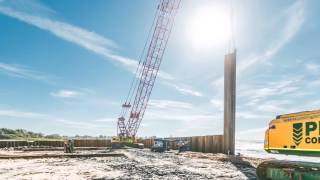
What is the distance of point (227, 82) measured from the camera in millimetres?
30625

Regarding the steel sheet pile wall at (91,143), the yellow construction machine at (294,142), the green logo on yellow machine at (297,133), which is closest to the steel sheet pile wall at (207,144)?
the steel sheet pile wall at (91,143)

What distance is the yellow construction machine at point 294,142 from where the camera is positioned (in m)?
10.9

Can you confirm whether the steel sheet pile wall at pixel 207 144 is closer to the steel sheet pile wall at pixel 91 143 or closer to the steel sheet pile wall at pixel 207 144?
the steel sheet pile wall at pixel 207 144

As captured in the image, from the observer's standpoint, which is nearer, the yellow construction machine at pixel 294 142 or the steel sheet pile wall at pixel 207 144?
the yellow construction machine at pixel 294 142

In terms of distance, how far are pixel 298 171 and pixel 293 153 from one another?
0.60 meters

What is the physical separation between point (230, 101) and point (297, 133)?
18509mm

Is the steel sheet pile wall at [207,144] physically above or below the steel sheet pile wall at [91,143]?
above

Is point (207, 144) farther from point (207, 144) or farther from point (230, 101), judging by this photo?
point (230, 101)

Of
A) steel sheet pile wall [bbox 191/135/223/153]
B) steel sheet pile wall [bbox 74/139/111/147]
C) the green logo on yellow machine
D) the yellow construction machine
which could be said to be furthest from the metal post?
steel sheet pile wall [bbox 74/139/111/147]

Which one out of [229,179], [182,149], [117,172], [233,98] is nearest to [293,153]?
[229,179]

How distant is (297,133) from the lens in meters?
11.6

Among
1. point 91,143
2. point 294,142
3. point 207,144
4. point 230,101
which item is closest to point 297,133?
point 294,142

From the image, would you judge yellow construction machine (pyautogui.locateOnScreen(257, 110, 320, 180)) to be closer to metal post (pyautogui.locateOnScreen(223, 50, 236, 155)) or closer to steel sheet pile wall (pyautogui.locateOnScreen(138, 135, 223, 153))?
metal post (pyautogui.locateOnScreen(223, 50, 236, 155))

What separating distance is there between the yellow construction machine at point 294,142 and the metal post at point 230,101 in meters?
16.4
